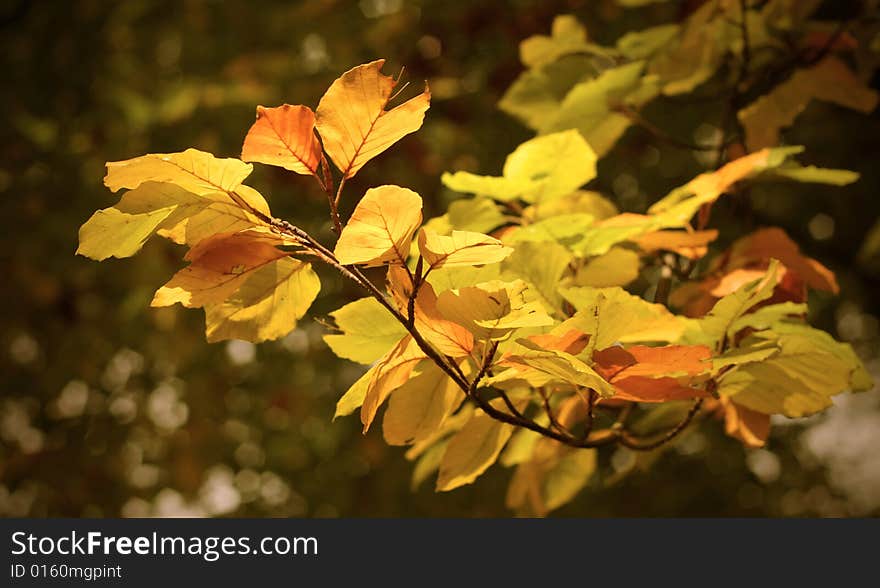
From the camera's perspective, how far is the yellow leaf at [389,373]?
1.39ft

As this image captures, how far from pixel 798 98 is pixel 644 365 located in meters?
0.47

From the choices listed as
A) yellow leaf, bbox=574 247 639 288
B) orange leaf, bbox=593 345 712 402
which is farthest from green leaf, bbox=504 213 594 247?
orange leaf, bbox=593 345 712 402

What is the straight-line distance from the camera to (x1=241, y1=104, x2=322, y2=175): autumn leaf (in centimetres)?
42

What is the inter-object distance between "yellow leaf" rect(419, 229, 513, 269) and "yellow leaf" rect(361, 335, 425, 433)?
6cm

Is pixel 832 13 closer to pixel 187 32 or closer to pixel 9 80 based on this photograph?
pixel 187 32

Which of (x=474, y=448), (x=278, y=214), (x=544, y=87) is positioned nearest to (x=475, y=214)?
(x=474, y=448)

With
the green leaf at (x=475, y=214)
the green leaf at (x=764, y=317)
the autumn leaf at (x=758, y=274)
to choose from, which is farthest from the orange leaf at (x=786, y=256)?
the green leaf at (x=475, y=214)

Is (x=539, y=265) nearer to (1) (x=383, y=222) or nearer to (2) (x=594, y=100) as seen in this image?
(1) (x=383, y=222)

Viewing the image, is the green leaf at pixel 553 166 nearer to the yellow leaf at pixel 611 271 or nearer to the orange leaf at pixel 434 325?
the yellow leaf at pixel 611 271

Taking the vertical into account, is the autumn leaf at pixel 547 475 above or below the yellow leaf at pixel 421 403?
below

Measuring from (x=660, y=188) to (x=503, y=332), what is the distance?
1469 mm

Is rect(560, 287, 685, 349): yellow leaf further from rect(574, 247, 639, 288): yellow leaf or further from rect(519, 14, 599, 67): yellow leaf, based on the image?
rect(519, 14, 599, 67): yellow leaf

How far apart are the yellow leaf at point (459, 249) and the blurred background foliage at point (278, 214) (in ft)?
4.26

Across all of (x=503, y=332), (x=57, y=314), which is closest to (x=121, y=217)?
(x=503, y=332)
